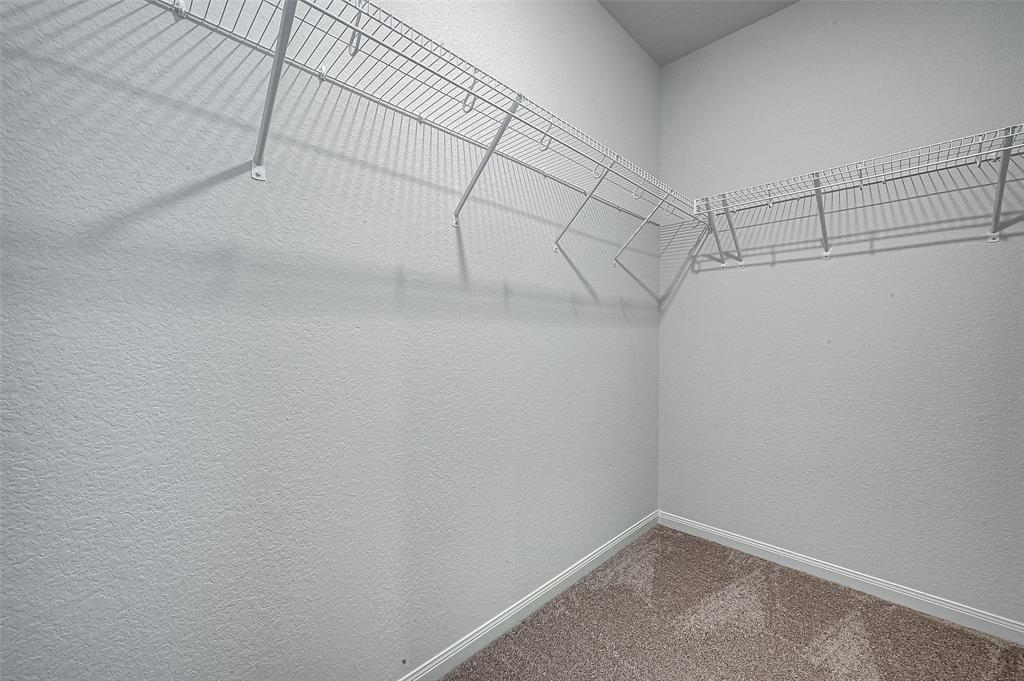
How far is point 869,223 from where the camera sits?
167 cm

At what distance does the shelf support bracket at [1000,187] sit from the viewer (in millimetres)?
1318

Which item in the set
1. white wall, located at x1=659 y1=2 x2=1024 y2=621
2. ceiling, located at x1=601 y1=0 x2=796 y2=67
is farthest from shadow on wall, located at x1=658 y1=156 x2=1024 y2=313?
ceiling, located at x1=601 y1=0 x2=796 y2=67

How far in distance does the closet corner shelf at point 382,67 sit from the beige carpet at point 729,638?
1400mm

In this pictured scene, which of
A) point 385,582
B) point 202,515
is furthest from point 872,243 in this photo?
point 202,515

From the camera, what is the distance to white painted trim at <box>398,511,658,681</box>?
4.12 feet

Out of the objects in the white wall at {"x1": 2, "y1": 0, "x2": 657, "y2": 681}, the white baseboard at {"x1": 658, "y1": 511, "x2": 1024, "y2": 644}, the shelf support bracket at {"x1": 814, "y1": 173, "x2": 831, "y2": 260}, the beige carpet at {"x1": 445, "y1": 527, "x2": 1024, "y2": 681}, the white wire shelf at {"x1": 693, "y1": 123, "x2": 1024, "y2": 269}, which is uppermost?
the white wire shelf at {"x1": 693, "y1": 123, "x2": 1024, "y2": 269}

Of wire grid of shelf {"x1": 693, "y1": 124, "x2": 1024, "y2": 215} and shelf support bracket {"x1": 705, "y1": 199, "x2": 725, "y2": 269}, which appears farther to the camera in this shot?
shelf support bracket {"x1": 705, "y1": 199, "x2": 725, "y2": 269}

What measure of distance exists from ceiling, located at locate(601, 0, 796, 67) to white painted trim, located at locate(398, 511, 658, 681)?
94.6 inches

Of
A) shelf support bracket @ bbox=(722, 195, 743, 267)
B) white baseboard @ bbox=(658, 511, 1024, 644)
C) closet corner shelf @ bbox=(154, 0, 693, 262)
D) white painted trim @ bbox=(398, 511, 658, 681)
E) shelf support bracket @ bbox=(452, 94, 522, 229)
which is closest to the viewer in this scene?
closet corner shelf @ bbox=(154, 0, 693, 262)

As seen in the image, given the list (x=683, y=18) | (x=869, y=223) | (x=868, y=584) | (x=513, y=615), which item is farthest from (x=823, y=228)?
(x=513, y=615)

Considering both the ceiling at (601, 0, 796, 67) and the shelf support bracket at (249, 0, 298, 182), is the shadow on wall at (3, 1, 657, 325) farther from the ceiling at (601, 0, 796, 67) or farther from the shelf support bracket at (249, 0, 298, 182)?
the ceiling at (601, 0, 796, 67)

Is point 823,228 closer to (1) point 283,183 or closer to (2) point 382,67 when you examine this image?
(2) point 382,67

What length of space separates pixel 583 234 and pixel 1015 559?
6.08ft

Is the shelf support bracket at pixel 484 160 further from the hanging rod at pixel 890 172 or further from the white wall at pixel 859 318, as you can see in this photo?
the white wall at pixel 859 318
